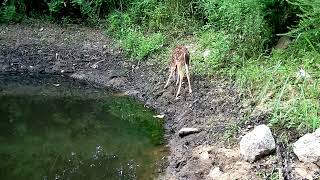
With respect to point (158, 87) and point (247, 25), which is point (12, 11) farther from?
point (247, 25)

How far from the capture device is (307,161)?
15.1 ft

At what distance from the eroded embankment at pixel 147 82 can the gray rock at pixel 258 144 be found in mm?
126

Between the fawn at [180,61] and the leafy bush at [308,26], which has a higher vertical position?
the leafy bush at [308,26]

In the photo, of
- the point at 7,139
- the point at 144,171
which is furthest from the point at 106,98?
the point at 144,171

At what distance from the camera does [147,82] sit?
818cm

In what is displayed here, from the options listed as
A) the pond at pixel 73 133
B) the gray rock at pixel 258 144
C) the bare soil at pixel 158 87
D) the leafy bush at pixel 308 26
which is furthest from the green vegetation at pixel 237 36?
the pond at pixel 73 133

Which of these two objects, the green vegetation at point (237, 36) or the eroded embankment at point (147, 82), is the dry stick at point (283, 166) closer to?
the eroded embankment at point (147, 82)

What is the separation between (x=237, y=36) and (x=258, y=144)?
2.92 m

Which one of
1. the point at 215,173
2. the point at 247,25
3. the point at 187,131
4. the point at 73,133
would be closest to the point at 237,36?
the point at 247,25

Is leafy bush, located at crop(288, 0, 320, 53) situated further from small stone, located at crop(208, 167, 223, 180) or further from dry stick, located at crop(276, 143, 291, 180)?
small stone, located at crop(208, 167, 223, 180)

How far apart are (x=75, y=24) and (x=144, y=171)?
5.82 m

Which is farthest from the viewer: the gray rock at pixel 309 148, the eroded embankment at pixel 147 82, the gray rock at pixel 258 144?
the eroded embankment at pixel 147 82

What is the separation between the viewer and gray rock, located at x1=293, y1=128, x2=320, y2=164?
14.9ft

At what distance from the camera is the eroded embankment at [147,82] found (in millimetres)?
5562
